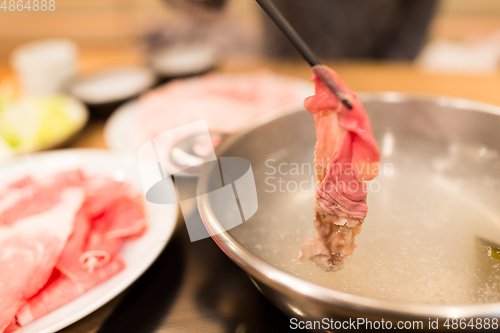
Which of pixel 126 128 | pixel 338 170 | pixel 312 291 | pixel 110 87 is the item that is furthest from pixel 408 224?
pixel 110 87

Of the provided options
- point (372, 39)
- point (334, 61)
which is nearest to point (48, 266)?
point (334, 61)

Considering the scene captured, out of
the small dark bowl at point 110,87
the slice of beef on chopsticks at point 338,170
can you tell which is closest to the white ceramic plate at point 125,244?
the slice of beef on chopsticks at point 338,170

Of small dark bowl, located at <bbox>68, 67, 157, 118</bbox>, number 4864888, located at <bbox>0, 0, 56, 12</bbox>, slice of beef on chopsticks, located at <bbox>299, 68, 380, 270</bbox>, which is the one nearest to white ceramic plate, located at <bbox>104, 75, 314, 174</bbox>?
small dark bowl, located at <bbox>68, 67, 157, 118</bbox>

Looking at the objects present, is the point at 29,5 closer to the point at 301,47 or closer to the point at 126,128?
the point at 126,128

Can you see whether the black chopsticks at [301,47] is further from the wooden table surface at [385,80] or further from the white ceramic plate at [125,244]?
the wooden table surface at [385,80]

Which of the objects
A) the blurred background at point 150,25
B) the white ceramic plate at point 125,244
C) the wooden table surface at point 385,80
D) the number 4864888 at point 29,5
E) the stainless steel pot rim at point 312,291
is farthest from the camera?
the blurred background at point 150,25

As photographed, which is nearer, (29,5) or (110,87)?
(110,87)
